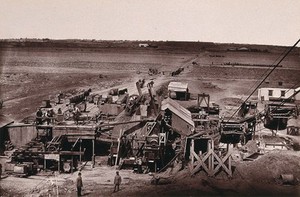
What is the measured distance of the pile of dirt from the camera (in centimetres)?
2036

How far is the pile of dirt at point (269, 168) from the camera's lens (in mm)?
20359

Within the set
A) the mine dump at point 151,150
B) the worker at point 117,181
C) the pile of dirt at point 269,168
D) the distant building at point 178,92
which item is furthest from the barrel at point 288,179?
the distant building at point 178,92

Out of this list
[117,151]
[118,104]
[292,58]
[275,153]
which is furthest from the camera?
[292,58]

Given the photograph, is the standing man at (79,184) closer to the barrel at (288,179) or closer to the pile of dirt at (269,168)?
the pile of dirt at (269,168)

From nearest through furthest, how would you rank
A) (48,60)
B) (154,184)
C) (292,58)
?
(154,184) → (48,60) → (292,58)

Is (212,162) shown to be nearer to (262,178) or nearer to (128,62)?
(262,178)

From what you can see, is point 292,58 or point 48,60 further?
point 292,58

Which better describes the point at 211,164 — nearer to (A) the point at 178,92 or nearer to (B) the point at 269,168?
(B) the point at 269,168

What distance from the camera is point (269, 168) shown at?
20.9m

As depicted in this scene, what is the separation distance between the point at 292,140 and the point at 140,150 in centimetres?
1223

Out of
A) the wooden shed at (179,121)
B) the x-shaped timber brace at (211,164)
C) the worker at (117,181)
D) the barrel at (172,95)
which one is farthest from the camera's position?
the barrel at (172,95)

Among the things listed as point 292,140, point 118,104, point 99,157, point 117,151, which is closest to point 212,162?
point 117,151

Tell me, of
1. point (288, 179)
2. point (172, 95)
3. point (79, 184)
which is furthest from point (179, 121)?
point (172, 95)

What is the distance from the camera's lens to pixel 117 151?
23.4m
